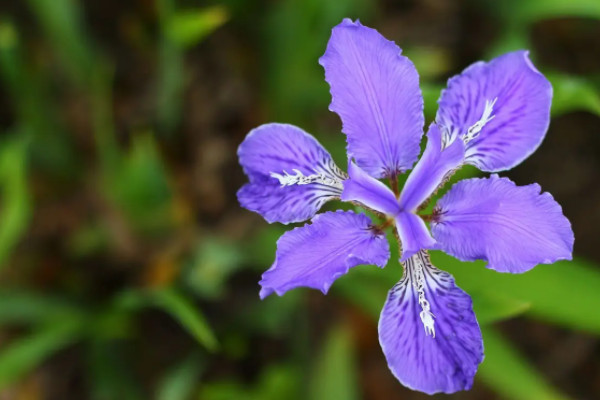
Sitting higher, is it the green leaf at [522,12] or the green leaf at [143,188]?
the green leaf at [522,12]

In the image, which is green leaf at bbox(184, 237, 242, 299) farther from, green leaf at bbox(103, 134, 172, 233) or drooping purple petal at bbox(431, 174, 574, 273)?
drooping purple petal at bbox(431, 174, 574, 273)

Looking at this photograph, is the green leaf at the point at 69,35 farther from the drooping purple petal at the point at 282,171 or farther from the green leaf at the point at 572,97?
the green leaf at the point at 572,97

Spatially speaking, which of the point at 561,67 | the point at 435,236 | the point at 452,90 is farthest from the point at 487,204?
the point at 561,67

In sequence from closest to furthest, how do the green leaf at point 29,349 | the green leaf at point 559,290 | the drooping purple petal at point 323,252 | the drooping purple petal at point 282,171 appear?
1. the drooping purple petal at point 323,252
2. the drooping purple petal at point 282,171
3. the green leaf at point 559,290
4. the green leaf at point 29,349

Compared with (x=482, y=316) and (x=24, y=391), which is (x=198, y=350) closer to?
(x=24, y=391)

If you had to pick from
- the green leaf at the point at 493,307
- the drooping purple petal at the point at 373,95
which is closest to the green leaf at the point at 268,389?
the green leaf at the point at 493,307

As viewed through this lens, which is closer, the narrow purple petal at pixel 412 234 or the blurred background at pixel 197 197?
the narrow purple petal at pixel 412 234

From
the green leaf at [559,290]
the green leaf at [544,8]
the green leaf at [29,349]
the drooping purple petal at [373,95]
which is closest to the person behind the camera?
the drooping purple petal at [373,95]

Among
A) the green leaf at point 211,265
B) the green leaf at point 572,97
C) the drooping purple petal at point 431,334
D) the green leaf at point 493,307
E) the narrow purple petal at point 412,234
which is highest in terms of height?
the green leaf at point 572,97
